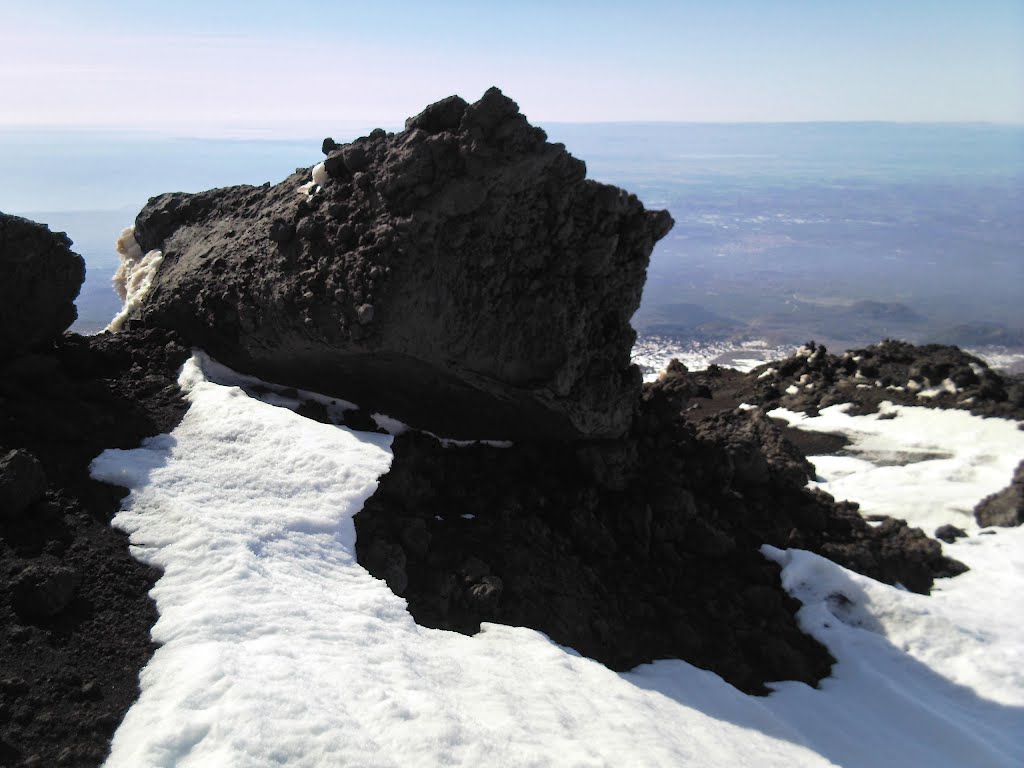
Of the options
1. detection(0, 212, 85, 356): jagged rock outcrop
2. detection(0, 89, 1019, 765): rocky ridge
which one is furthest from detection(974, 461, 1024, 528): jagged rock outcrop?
detection(0, 212, 85, 356): jagged rock outcrop

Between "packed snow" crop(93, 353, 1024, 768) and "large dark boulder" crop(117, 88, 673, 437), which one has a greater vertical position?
"large dark boulder" crop(117, 88, 673, 437)

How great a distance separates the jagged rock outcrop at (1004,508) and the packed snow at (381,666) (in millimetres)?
2748

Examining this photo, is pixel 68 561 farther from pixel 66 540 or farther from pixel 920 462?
pixel 920 462

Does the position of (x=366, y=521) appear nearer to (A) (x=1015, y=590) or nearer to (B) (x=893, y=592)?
(B) (x=893, y=592)

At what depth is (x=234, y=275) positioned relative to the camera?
10.6 metres

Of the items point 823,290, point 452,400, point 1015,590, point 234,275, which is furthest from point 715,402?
point 823,290

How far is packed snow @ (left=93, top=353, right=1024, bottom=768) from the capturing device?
5.07 metres

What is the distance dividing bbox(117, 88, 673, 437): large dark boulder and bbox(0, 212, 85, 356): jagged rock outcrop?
4.96ft

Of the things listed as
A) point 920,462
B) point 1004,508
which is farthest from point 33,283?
point 920,462

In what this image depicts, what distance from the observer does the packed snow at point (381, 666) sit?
16.6 ft

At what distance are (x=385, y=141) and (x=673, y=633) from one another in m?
7.12

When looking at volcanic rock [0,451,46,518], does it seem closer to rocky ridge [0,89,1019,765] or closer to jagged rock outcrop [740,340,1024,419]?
rocky ridge [0,89,1019,765]

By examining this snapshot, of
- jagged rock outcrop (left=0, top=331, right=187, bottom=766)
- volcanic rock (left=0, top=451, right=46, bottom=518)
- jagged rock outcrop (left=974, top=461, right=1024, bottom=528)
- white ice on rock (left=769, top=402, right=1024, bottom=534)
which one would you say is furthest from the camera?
white ice on rock (left=769, top=402, right=1024, bottom=534)

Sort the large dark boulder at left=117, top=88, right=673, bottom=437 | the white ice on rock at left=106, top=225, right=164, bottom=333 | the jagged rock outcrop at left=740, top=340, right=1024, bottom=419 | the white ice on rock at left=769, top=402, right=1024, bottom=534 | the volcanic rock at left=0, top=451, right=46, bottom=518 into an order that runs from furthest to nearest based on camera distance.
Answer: the jagged rock outcrop at left=740, top=340, right=1024, bottom=419, the white ice on rock at left=769, top=402, right=1024, bottom=534, the white ice on rock at left=106, top=225, right=164, bottom=333, the large dark boulder at left=117, top=88, right=673, bottom=437, the volcanic rock at left=0, top=451, right=46, bottom=518
